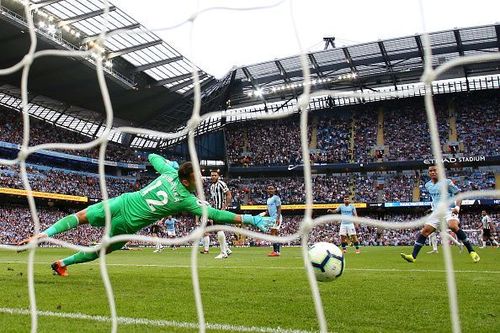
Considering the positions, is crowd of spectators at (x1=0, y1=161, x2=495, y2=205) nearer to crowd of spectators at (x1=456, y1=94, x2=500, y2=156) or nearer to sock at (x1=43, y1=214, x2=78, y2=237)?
crowd of spectators at (x1=456, y1=94, x2=500, y2=156)

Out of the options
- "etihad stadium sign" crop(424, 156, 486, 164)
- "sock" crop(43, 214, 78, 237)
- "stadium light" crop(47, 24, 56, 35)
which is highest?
"stadium light" crop(47, 24, 56, 35)

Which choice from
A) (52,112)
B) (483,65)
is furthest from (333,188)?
(52,112)

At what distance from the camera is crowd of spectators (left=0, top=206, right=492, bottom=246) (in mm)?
30859

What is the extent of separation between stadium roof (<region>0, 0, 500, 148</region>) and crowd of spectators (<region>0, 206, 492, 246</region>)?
332 inches

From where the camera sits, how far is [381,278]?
6.78 metres

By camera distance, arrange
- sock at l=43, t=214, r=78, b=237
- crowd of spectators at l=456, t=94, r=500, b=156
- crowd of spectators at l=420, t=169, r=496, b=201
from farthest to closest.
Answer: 1. crowd of spectators at l=456, t=94, r=500, b=156
2. crowd of spectators at l=420, t=169, r=496, b=201
3. sock at l=43, t=214, r=78, b=237

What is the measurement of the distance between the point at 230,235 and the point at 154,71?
12.2 m

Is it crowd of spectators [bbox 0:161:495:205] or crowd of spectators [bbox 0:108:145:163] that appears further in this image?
crowd of spectators [bbox 0:161:495:205]

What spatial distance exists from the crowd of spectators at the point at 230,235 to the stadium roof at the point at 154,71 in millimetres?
8426

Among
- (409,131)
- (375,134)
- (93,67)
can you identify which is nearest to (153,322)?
(93,67)

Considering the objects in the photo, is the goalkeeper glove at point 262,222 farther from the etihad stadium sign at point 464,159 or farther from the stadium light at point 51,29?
the etihad stadium sign at point 464,159

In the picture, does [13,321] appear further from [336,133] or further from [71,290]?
[336,133]

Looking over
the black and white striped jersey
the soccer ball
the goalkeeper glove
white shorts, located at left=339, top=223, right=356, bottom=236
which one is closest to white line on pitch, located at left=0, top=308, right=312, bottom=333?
the soccer ball

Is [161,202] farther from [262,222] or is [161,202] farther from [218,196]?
[218,196]
